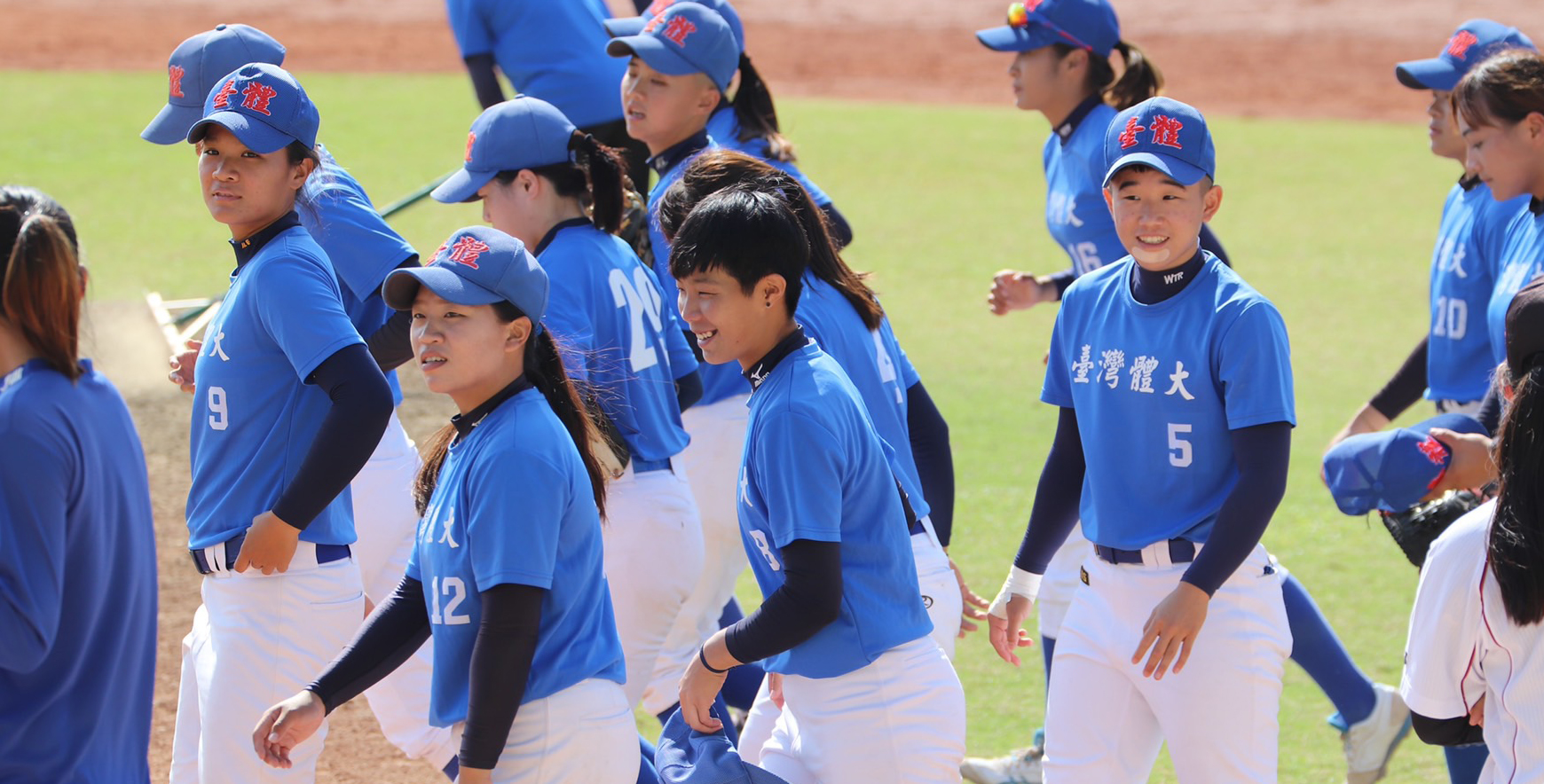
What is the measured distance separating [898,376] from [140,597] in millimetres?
1693

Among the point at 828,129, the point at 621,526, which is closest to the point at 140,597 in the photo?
the point at 621,526

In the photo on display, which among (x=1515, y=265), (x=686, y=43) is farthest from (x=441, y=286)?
(x=1515, y=265)

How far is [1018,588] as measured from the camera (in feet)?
11.4

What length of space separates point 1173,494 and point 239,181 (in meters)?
2.01

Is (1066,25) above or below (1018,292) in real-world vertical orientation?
above

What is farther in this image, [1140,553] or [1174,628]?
[1140,553]

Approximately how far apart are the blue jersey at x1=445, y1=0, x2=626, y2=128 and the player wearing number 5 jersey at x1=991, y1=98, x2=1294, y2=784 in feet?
11.1

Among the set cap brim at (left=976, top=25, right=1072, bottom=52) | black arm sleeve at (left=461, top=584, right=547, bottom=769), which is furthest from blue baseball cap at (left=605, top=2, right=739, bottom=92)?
black arm sleeve at (left=461, top=584, right=547, bottom=769)

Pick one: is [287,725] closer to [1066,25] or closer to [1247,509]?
[1247,509]

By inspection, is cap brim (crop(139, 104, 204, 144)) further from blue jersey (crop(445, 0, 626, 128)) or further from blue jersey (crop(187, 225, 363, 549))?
blue jersey (crop(445, 0, 626, 128))

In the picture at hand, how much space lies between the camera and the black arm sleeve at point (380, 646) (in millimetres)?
2742

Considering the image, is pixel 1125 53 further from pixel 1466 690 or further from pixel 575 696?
pixel 575 696

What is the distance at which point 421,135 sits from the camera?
16.1 metres

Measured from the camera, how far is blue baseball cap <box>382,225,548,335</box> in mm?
2727
